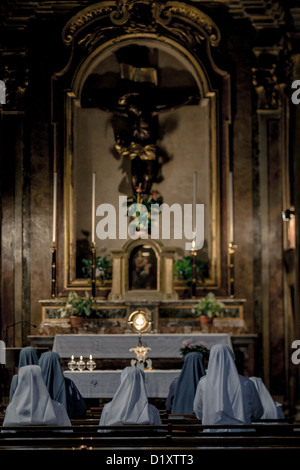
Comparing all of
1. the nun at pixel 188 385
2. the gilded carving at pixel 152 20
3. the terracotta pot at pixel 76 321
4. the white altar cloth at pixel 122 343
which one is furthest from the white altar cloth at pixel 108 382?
the gilded carving at pixel 152 20

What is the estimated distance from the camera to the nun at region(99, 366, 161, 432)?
6.60 m

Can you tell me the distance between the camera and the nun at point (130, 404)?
260 inches

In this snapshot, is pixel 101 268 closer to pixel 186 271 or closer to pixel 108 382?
pixel 186 271

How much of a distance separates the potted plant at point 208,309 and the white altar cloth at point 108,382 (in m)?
2.25

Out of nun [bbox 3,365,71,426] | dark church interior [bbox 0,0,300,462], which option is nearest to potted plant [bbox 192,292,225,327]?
dark church interior [bbox 0,0,300,462]

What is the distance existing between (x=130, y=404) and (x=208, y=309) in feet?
19.3

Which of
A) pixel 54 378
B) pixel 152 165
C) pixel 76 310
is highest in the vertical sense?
pixel 152 165

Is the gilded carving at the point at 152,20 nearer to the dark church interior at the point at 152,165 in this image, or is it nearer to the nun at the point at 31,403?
the dark church interior at the point at 152,165

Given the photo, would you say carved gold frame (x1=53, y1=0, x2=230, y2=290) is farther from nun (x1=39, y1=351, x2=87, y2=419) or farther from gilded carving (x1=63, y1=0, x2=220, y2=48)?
→ nun (x1=39, y1=351, x2=87, y2=419)

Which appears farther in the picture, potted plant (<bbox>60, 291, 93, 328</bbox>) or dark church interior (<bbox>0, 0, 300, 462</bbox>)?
dark church interior (<bbox>0, 0, 300, 462</bbox>)

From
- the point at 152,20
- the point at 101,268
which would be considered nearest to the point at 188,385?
the point at 101,268

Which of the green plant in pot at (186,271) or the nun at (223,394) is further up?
the green plant in pot at (186,271)

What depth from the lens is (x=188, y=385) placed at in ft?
30.1

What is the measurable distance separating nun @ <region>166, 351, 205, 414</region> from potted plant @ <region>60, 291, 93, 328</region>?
336 centimetres
